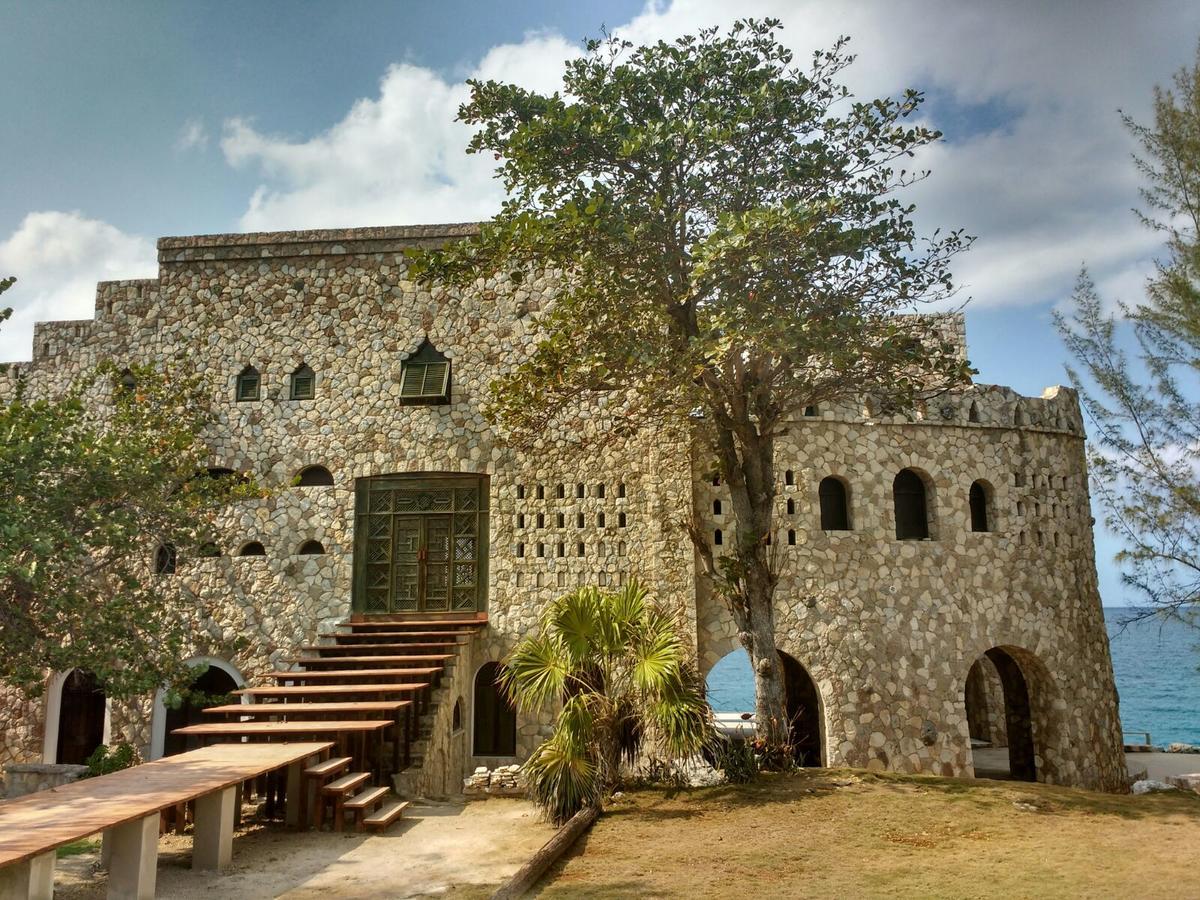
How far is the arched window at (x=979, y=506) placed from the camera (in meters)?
15.4

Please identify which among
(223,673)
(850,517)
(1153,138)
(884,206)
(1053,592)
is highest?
(1153,138)

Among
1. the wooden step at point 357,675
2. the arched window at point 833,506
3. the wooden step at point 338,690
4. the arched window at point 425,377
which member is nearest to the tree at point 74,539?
the wooden step at point 338,690

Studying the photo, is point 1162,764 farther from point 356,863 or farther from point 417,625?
point 356,863

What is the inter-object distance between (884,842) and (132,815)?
19.8 ft

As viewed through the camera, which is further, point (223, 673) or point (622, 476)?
point (223, 673)

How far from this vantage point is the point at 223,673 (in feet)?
53.3

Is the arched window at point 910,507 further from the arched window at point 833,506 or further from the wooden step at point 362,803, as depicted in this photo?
the wooden step at point 362,803

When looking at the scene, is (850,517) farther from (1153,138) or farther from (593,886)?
(593,886)

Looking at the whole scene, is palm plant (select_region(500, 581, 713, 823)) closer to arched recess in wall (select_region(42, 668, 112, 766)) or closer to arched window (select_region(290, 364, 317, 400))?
arched window (select_region(290, 364, 317, 400))

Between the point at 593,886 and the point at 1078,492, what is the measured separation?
42.2 ft

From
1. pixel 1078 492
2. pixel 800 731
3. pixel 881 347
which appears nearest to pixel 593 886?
pixel 881 347

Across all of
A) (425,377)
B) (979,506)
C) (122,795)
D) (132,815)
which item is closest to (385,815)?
(122,795)

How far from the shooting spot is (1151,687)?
243 feet

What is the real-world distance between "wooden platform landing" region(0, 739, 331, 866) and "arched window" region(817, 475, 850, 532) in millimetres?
8855
